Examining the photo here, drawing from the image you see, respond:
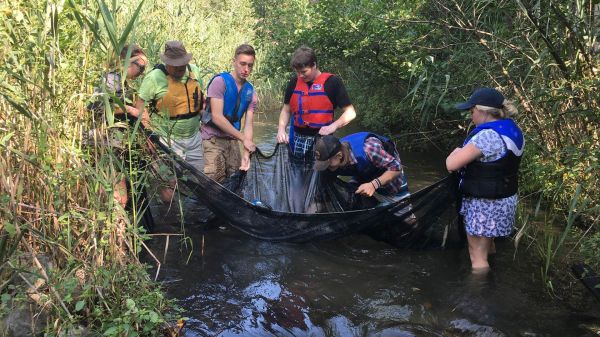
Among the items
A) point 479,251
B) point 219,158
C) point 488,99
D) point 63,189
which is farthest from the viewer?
point 219,158

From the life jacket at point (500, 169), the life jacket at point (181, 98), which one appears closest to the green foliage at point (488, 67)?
the life jacket at point (500, 169)

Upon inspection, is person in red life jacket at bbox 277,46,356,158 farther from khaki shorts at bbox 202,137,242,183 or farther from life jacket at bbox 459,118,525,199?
life jacket at bbox 459,118,525,199

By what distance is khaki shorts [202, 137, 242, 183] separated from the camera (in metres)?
4.68

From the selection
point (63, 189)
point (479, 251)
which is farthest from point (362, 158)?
point (63, 189)

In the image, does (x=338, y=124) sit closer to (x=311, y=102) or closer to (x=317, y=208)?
(x=311, y=102)

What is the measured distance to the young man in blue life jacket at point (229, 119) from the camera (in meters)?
4.46

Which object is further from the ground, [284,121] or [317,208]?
[284,121]

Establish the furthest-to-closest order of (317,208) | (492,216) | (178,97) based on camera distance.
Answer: (317,208) → (178,97) → (492,216)

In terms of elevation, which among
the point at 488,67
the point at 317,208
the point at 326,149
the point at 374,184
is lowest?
the point at 317,208

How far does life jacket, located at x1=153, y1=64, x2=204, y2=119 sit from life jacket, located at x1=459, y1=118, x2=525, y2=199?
235cm

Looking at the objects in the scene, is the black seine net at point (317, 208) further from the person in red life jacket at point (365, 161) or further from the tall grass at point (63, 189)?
the tall grass at point (63, 189)

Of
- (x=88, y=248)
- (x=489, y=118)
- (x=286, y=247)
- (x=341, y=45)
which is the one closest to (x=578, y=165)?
(x=489, y=118)

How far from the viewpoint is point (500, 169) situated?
3.43 m

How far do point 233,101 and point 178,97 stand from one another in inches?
20.2
